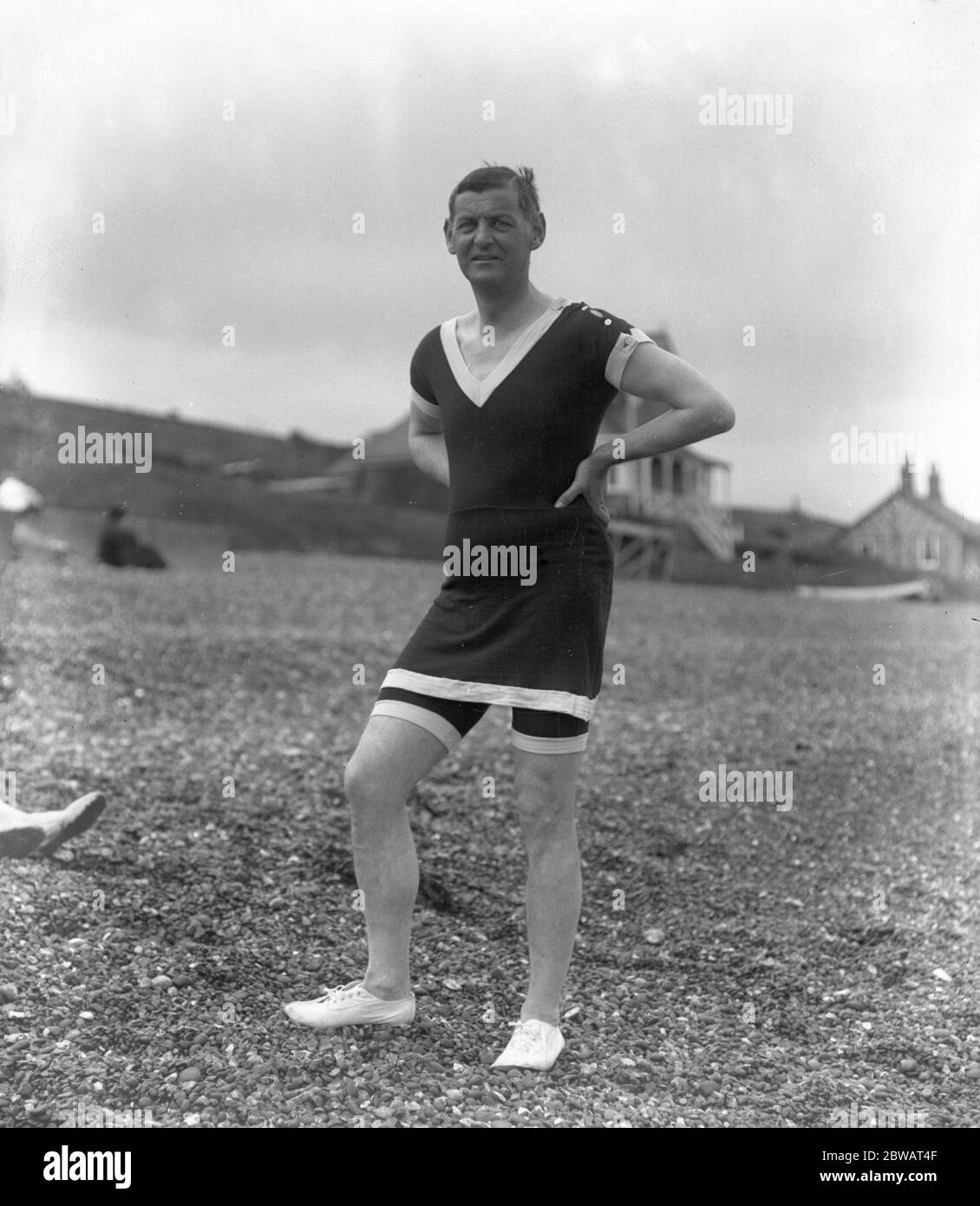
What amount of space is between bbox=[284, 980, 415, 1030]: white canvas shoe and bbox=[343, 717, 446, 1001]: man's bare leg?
23 millimetres

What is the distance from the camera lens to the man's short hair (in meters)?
3.00

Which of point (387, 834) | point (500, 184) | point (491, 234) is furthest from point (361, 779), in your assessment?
point (500, 184)

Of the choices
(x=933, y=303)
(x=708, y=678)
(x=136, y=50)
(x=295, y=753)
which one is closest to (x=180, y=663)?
(x=295, y=753)

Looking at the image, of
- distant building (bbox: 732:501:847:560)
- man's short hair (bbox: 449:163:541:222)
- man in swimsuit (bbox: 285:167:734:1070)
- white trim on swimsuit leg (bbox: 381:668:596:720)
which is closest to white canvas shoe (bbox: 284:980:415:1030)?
man in swimsuit (bbox: 285:167:734:1070)

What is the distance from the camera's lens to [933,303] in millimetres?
4621

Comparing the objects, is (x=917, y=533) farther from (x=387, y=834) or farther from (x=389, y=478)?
(x=389, y=478)

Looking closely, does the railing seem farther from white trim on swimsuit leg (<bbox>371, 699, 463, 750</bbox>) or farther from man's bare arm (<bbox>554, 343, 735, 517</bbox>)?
white trim on swimsuit leg (<bbox>371, 699, 463, 750</bbox>)

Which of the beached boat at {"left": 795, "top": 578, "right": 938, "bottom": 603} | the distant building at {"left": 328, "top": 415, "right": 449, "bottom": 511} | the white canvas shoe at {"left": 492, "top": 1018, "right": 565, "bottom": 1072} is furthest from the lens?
the distant building at {"left": 328, "top": 415, "right": 449, "bottom": 511}

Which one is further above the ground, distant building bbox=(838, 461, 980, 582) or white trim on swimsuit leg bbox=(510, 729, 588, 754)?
distant building bbox=(838, 461, 980, 582)

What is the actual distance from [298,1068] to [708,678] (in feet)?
19.3

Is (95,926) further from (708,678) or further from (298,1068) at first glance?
(708,678)

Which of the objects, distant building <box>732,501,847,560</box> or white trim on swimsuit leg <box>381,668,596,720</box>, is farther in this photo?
distant building <box>732,501,847,560</box>

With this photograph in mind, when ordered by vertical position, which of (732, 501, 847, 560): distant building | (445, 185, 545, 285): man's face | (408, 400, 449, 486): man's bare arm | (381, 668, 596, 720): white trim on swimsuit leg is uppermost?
(445, 185, 545, 285): man's face

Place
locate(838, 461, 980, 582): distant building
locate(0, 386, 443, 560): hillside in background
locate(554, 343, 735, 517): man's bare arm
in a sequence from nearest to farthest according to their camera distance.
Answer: locate(554, 343, 735, 517): man's bare arm → locate(838, 461, 980, 582): distant building → locate(0, 386, 443, 560): hillside in background
